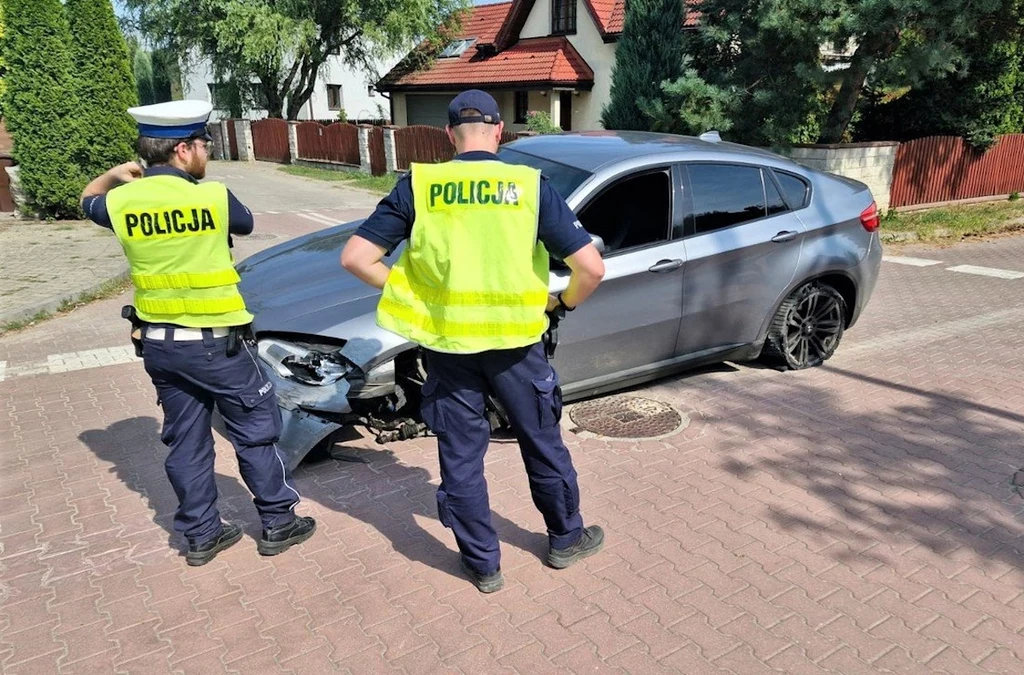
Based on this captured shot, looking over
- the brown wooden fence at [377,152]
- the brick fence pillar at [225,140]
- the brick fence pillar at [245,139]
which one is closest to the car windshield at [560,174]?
the brown wooden fence at [377,152]

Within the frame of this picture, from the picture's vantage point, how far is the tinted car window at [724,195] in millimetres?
4875

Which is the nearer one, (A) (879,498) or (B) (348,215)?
(A) (879,498)

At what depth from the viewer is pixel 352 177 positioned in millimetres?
21938

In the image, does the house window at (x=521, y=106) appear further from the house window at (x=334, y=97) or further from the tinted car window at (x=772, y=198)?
the tinted car window at (x=772, y=198)

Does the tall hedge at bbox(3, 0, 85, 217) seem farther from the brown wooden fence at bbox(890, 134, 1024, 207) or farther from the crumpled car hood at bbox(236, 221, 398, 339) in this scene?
the brown wooden fence at bbox(890, 134, 1024, 207)

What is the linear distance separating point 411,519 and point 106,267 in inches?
277

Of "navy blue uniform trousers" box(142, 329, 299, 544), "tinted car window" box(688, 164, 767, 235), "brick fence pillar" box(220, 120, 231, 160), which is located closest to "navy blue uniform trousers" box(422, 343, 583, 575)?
"navy blue uniform trousers" box(142, 329, 299, 544)

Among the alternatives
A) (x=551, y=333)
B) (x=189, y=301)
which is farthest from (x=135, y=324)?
(x=551, y=333)

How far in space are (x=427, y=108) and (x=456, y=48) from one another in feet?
8.30

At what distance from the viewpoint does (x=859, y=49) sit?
12.0m

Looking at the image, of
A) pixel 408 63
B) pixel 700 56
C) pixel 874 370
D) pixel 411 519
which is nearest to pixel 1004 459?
pixel 874 370

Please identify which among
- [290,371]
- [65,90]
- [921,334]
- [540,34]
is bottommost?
[921,334]

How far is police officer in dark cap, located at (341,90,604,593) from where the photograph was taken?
2658 millimetres

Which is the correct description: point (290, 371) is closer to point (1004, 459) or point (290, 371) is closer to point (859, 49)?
point (1004, 459)
